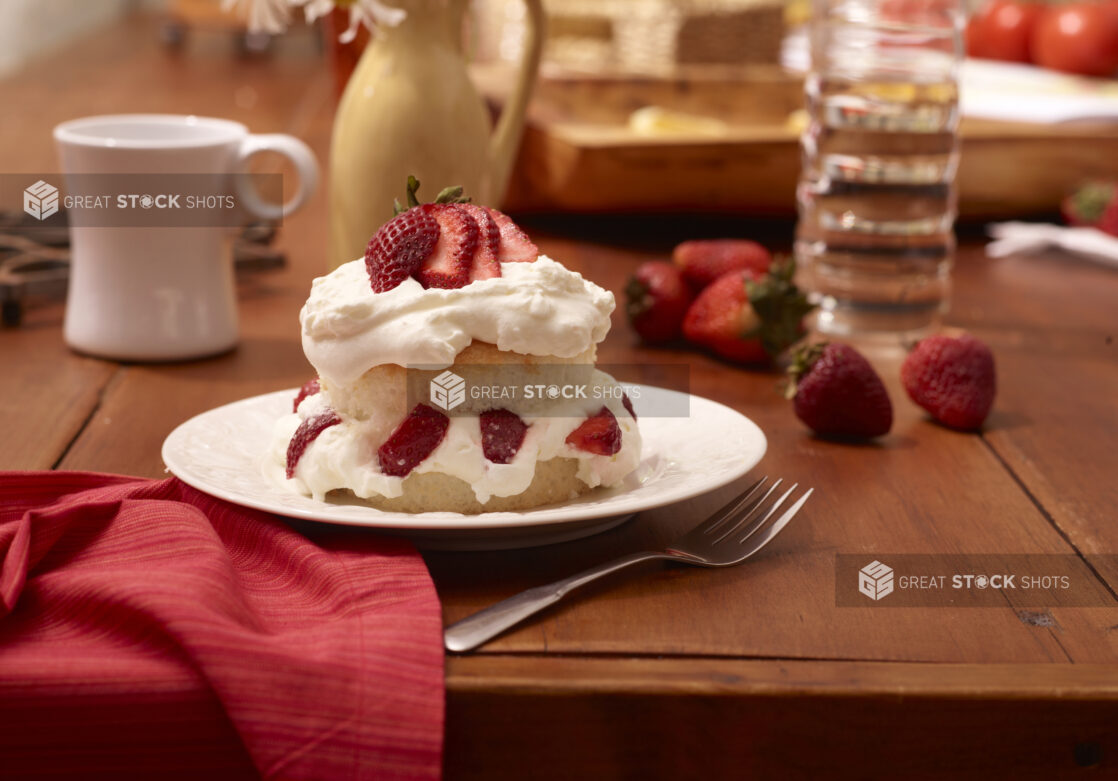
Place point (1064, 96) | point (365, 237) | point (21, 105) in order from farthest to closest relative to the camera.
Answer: point (21, 105), point (1064, 96), point (365, 237)

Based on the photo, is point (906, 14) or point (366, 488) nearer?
point (366, 488)

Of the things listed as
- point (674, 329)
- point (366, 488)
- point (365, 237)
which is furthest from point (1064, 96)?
point (366, 488)

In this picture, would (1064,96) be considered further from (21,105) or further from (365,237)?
(21,105)

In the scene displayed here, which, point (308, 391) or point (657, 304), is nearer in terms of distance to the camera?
point (308, 391)

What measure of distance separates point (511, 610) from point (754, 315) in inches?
24.7

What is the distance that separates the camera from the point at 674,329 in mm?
1312

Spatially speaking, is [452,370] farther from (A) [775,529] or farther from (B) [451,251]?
(A) [775,529]

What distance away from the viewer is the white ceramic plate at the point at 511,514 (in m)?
0.69

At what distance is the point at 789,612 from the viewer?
27.3 inches

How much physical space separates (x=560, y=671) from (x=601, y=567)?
10 centimetres

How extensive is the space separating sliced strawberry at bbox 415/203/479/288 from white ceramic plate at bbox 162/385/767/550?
0.49ft

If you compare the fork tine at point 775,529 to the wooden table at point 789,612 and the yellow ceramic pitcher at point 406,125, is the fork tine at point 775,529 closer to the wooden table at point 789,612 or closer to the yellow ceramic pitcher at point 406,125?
the wooden table at point 789,612

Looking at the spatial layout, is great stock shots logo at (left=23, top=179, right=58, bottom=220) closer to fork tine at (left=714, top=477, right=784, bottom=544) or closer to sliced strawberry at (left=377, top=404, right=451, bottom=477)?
sliced strawberry at (left=377, top=404, right=451, bottom=477)

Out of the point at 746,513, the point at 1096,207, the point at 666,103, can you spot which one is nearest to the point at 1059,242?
the point at 1096,207
